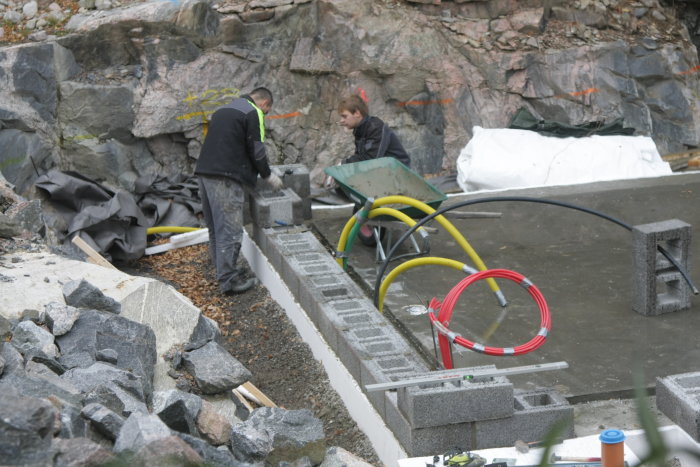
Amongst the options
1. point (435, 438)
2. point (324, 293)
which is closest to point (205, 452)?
point (435, 438)

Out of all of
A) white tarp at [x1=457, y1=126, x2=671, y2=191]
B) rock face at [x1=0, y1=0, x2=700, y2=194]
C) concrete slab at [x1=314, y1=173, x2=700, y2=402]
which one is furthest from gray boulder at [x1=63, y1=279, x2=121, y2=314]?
white tarp at [x1=457, y1=126, x2=671, y2=191]

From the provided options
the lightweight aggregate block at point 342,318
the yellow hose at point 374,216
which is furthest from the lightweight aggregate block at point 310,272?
the lightweight aggregate block at point 342,318

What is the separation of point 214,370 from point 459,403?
5.74 ft

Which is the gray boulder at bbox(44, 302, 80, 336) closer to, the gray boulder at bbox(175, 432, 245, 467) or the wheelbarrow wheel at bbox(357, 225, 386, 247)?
the gray boulder at bbox(175, 432, 245, 467)

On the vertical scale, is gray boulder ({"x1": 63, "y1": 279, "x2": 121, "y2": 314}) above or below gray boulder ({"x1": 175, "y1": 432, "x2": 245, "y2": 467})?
below

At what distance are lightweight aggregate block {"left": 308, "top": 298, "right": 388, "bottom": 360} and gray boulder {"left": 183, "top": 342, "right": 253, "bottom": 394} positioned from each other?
612mm

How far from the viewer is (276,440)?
14.1 feet

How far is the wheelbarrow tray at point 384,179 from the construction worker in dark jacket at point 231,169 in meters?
0.75

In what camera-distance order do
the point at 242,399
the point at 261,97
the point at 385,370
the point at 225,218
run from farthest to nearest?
Result: the point at 225,218, the point at 261,97, the point at 242,399, the point at 385,370

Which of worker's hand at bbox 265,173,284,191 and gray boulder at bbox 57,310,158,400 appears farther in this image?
worker's hand at bbox 265,173,284,191

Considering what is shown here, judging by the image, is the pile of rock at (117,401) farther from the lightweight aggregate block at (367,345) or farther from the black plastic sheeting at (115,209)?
the black plastic sheeting at (115,209)

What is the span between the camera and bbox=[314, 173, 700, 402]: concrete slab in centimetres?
523

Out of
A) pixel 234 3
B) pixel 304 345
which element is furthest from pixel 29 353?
pixel 234 3

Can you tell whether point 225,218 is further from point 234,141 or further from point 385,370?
point 385,370
